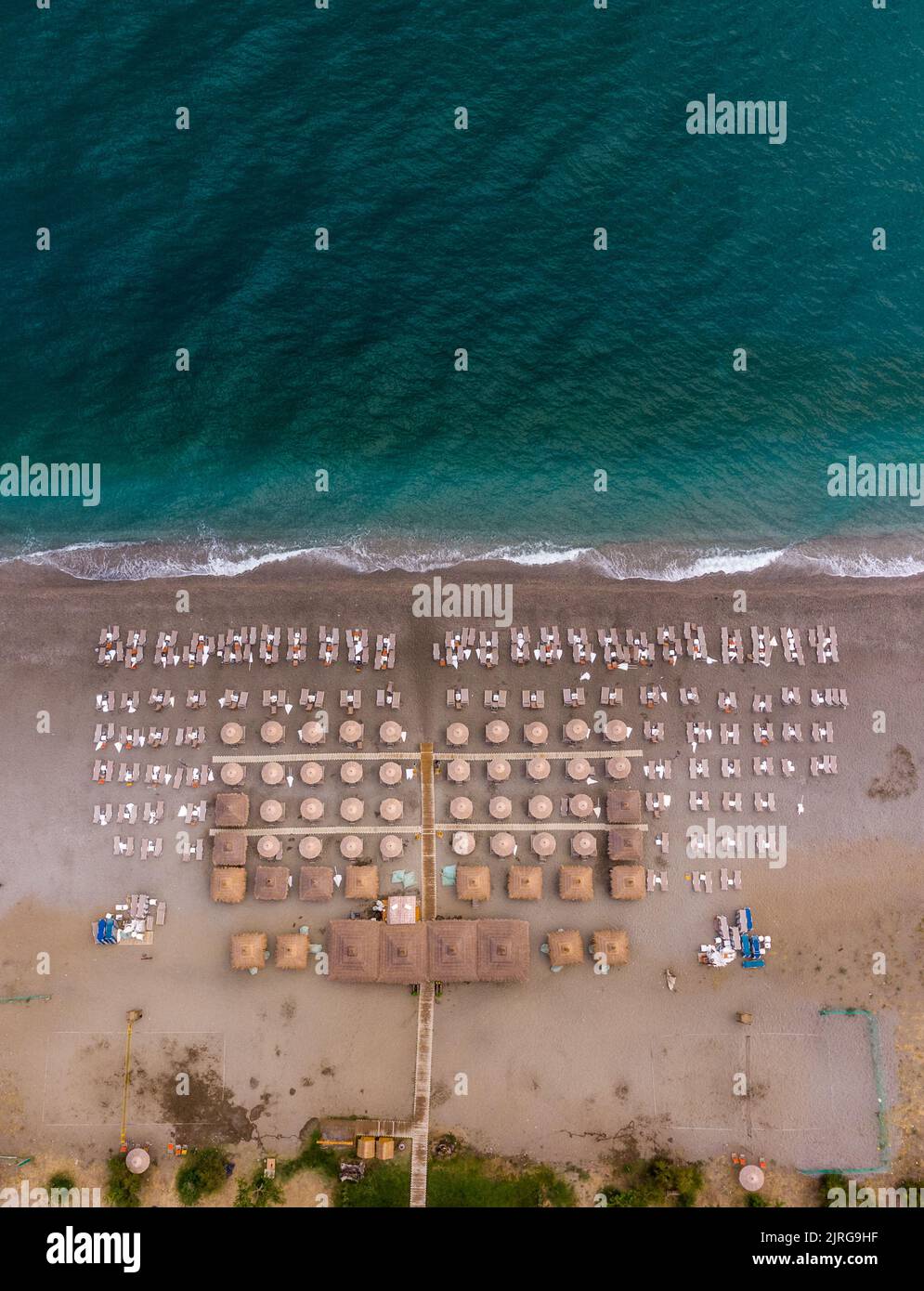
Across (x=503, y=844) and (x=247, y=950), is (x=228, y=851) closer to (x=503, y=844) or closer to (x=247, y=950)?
(x=247, y=950)

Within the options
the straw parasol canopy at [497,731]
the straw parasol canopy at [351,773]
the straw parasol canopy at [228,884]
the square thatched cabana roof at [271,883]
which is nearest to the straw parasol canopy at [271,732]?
the straw parasol canopy at [351,773]

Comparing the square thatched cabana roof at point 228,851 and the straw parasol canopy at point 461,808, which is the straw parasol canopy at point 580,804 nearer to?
the straw parasol canopy at point 461,808

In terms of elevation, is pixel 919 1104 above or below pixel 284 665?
below

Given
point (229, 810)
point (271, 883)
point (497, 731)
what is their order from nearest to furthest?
point (271, 883)
point (229, 810)
point (497, 731)

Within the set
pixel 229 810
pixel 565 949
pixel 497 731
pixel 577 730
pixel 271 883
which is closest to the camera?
pixel 565 949

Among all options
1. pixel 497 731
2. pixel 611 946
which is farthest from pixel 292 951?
pixel 611 946

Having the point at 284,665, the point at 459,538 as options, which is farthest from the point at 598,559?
the point at 284,665
